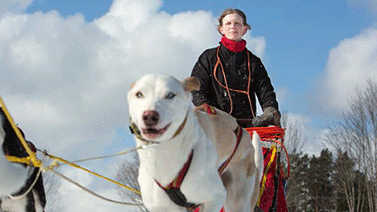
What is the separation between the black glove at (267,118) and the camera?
4.85 m

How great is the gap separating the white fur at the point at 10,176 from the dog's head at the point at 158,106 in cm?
128

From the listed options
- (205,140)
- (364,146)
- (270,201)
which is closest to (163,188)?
(205,140)

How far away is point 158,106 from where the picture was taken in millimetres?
2982

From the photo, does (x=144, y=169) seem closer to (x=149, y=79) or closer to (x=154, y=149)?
(x=154, y=149)

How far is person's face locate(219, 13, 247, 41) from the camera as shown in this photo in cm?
529

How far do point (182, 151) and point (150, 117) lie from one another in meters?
0.54

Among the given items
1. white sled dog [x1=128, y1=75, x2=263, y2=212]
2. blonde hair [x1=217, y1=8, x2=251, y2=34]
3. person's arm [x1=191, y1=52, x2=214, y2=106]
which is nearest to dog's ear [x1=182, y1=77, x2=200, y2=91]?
white sled dog [x1=128, y1=75, x2=263, y2=212]

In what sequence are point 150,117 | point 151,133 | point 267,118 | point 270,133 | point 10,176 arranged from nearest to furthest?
point 150,117 → point 151,133 → point 10,176 → point 267,118 → point 270,133

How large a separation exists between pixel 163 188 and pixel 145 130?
0.60m

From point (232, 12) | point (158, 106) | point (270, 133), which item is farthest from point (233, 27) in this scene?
point (158, 106)

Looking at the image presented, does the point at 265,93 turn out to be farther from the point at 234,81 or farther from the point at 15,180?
the point at 15,180

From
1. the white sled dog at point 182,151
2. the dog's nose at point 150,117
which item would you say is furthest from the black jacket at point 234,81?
the dog's nose at point 150,117

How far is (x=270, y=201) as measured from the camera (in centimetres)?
484

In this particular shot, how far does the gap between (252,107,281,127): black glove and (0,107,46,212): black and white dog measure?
207cm
